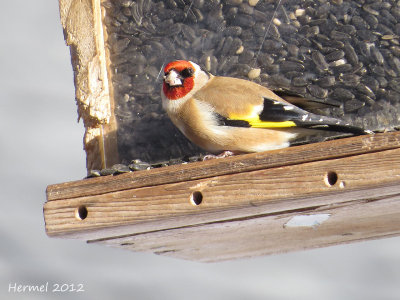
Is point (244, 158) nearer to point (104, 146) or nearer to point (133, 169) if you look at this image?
point (133, 169)

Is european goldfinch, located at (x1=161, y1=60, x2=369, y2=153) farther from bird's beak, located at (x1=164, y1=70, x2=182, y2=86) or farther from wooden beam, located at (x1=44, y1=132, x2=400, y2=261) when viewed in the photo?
wooden beam, located at (x1=44, y1=132, x2=400, y2=261)

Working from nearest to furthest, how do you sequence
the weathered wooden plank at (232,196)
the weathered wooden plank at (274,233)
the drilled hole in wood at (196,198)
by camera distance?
1. the weathered wooden plank at (232,196)
2. the drilled hole in wood at (196,198)
3. the weathered wooden plank at (274,233)

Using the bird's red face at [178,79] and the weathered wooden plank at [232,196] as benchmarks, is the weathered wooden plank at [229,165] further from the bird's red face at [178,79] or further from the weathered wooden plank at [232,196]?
the bird's red face at [178,79]

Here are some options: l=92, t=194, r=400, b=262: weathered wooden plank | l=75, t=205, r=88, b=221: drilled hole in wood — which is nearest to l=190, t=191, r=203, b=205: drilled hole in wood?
l=92, t=194, r=400, b=262: weathered wooden plank

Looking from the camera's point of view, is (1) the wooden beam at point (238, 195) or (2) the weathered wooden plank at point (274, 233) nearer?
(1) the wooden beam at point (238, 195)

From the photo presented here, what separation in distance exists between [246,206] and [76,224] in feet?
1.91

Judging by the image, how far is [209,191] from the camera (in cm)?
282

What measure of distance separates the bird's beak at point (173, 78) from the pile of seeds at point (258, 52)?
0.51ft

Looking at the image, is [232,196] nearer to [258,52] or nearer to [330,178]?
[330,178]

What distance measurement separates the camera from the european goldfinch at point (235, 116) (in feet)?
10.3

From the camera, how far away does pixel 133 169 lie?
10.1 ft

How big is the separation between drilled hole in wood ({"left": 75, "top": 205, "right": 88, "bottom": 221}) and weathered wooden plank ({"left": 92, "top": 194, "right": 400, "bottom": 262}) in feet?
0.97

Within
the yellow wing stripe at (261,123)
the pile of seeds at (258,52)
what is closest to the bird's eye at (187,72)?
the pile of seeds at (258,52)

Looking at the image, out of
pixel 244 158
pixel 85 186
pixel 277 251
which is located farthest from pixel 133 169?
pixel 277 251
